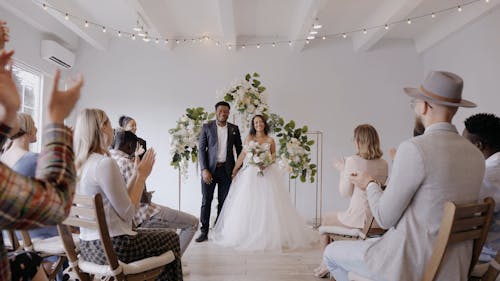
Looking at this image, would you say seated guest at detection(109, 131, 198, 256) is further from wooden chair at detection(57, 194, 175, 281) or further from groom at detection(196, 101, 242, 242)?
groom at detection(196, 101, 242, 242)

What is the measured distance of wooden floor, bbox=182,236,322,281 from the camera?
3332mm

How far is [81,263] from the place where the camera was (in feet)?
6.52

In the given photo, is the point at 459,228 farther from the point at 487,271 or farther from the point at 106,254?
the point at 106,254

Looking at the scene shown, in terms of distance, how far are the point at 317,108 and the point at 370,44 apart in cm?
128

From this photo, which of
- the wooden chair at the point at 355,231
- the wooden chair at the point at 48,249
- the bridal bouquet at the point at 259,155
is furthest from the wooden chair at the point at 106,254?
the bridal bouquet at the point at 259,155

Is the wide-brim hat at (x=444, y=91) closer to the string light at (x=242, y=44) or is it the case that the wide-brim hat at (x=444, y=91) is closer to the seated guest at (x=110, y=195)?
the seated guest at (x=110, y=195)

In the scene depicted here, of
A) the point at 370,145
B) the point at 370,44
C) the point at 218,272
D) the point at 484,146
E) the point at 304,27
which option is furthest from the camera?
the point at 370,44

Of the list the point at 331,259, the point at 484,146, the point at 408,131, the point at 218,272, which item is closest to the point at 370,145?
the point at 484,146

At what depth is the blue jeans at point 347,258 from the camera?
1.77 m

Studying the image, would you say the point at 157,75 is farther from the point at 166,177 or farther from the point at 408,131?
the point at 408,131

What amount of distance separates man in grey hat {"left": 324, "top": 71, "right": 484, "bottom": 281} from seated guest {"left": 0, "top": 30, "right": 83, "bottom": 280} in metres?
1.23

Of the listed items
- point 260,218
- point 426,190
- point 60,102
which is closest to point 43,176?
point 60,102

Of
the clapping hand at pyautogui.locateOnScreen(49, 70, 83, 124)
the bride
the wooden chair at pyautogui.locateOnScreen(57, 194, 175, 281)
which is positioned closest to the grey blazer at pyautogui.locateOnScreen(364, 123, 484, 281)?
the wooden chair at pyautogui.locateOnScreen(57, 194, 175, 281)

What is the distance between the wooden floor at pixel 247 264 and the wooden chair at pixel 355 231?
2.26 feet
